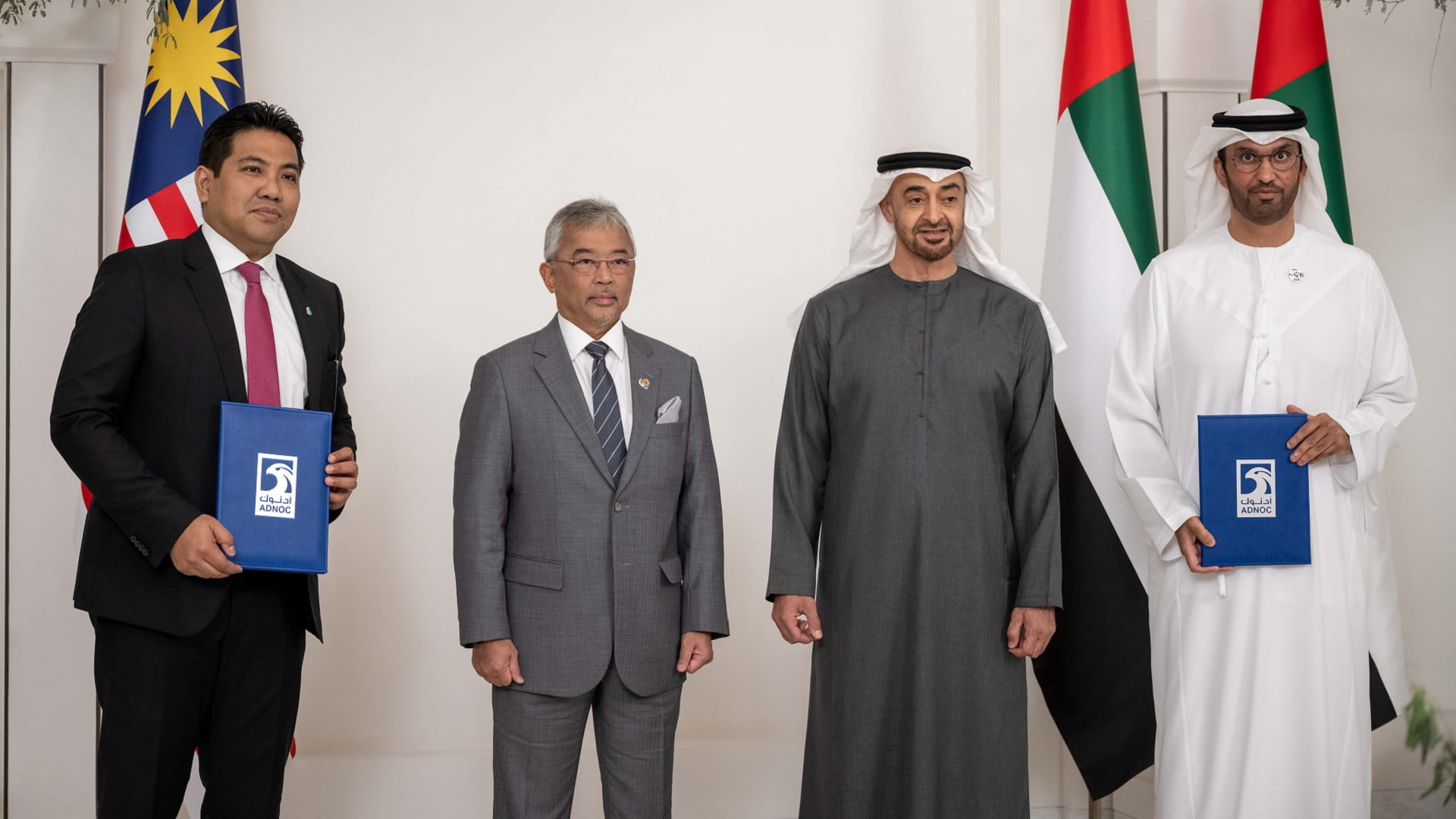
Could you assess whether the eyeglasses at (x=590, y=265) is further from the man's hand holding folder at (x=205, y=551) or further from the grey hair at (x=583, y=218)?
the man's hand holding folder at (x=205, y=551)

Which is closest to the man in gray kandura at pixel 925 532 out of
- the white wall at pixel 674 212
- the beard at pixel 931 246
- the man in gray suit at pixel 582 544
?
the beard at pixel 931 246

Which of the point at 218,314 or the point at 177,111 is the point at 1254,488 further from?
the point at 177,111

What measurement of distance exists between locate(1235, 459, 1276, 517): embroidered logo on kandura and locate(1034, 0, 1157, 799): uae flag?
2.61ft

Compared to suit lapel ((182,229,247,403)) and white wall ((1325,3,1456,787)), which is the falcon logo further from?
white wall ((1325,3,1456,787))

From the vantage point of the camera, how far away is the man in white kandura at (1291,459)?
10.3 ft

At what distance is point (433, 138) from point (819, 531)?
234cm

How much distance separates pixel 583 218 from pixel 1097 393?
6.22 feet

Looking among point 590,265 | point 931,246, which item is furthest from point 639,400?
point 931,246

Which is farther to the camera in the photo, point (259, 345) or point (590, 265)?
point (590, 265)

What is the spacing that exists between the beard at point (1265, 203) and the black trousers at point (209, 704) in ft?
8.45

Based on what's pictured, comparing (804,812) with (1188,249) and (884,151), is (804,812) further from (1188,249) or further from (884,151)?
(884,151)

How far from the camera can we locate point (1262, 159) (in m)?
3.24

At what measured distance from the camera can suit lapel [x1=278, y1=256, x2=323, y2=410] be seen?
2.85m

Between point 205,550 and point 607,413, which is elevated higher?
point 607,413
